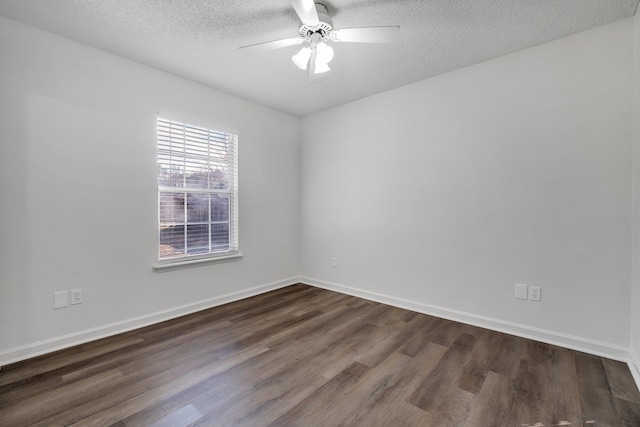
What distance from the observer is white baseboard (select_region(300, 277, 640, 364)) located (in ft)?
7.04

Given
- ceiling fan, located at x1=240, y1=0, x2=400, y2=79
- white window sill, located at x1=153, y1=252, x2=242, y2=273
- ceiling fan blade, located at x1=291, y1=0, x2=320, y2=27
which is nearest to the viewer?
ceiling fan blade, located at x1=291, y1=0, x2=320, y2=27

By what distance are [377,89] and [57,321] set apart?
147 inches

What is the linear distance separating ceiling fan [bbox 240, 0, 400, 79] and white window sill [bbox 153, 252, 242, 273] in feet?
7.10

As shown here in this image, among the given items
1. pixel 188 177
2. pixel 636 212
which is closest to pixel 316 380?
pixel 188 177

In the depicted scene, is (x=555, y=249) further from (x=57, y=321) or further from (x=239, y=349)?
(x=57, y=321)

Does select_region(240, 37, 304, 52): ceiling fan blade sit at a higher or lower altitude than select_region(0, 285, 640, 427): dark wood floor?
higher

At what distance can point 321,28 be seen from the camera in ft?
6.68

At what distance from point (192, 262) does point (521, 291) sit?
3205mm

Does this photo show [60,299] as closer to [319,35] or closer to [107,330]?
[107,330]

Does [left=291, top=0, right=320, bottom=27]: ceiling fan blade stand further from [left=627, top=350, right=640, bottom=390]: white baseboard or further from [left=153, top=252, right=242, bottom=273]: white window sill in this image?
[left=627, top=350, right=640, bottom=390]: white baseboard

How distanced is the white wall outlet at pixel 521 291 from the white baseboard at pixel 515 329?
249 mm

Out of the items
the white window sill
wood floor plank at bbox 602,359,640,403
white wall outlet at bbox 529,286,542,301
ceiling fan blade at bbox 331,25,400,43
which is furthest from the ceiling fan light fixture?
wood floor plank at bbox 602,359,640,403

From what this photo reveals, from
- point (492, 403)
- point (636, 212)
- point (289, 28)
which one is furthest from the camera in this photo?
point (289, 28)

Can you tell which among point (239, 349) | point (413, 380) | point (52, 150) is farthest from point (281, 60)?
point (413, 380)
